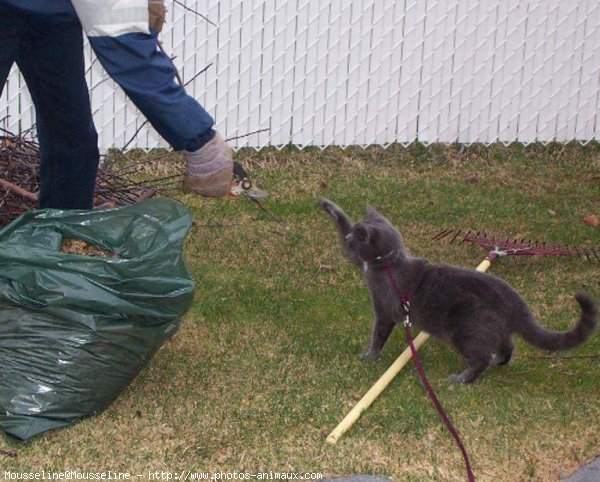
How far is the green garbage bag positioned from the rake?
81 centimetres

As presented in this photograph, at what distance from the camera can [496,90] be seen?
901 centimetres

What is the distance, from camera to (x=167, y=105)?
405 centimetres

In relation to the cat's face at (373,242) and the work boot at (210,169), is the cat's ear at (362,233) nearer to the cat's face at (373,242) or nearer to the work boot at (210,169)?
the cat's face at (373,242)

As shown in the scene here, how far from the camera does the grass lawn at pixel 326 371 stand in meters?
4.26

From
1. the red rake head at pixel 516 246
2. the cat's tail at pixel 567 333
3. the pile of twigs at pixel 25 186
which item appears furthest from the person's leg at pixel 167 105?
the red rake head at pixel 516 246

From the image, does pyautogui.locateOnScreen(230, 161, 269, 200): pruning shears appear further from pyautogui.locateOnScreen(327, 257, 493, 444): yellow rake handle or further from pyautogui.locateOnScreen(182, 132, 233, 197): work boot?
pyautogui.locateOnScreen(327, 257, 493, 444): yellow rake handle

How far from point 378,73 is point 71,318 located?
4931 millimetres

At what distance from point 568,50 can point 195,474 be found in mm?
6139

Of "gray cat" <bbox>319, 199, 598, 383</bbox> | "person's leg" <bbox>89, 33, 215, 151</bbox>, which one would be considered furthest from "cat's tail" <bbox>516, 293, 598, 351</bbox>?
"person's leg" <bbox>89, 33, 215, 151</bbox>

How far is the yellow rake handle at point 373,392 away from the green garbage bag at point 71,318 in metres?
0.79

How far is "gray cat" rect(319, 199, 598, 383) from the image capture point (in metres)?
4.84

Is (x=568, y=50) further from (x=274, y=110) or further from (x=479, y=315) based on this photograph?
(x=479, y=315)

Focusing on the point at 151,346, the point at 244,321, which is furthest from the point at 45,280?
the point at 244,321

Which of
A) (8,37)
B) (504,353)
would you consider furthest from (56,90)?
(504,353)
